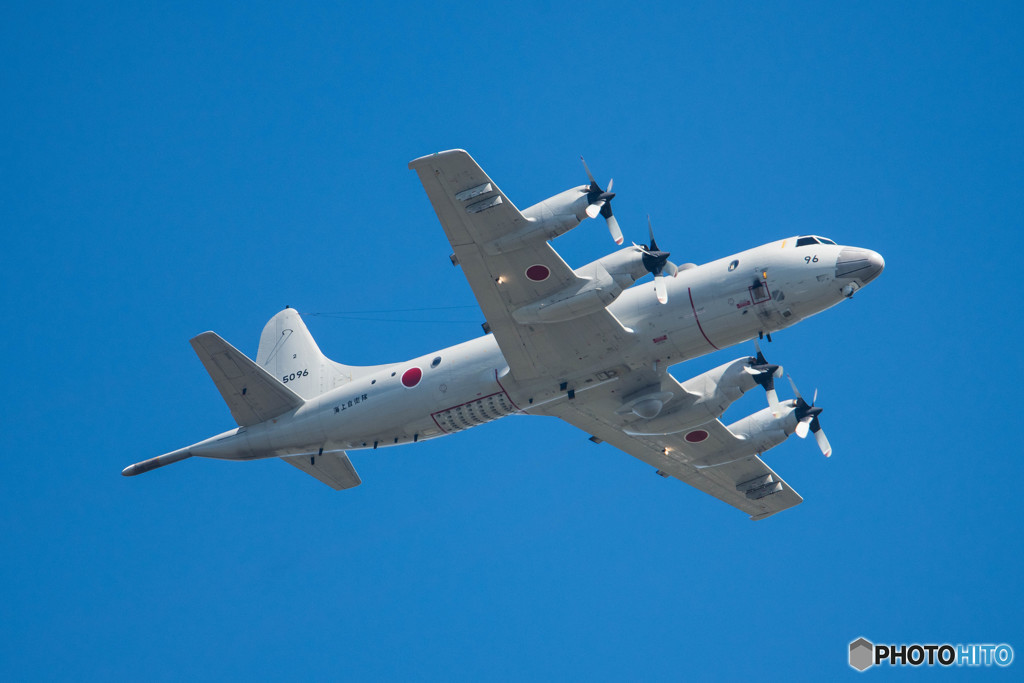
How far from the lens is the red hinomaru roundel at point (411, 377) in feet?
91.8

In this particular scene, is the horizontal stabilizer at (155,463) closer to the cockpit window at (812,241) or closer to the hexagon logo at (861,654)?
the cockpit window at (812,241)

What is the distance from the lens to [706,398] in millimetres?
28422

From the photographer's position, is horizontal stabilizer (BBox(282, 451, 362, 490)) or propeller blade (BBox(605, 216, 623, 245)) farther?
horizontal stabilizer (BBox(282, 451, 362, 490))

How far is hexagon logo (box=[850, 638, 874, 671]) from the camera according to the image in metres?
31.2

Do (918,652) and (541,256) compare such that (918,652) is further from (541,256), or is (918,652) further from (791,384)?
(541,256)

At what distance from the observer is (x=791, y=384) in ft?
98.7

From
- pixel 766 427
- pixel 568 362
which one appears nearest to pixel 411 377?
pixel 568 362

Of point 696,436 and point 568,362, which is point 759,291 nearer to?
point 568,362

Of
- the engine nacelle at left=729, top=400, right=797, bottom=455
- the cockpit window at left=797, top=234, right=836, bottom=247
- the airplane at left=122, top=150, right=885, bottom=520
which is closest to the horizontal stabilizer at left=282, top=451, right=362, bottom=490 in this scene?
the airplane at left=122, top=150, right=885, bottom=520

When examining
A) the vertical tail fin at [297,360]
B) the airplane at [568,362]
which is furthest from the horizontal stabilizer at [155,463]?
the vertical tail fin at [297,360]

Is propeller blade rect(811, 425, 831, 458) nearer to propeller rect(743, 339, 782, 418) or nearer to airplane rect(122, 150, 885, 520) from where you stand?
airplane rect(122, 150, 885, 520)

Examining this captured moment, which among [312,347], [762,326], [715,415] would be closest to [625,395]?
[715,415]

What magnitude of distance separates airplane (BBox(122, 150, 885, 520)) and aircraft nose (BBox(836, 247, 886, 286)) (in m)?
0.04

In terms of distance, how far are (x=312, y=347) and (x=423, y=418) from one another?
21.2ft
